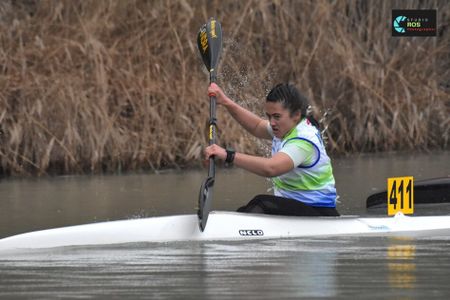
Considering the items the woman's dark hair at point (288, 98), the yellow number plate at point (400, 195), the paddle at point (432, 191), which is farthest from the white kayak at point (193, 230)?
the paddle at point (432, 191)

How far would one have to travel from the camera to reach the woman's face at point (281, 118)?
10367 millimetres

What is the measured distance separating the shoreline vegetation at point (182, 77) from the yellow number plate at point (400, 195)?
5.05m

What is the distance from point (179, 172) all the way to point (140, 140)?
0.59m

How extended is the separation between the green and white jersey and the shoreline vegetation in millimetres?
5686

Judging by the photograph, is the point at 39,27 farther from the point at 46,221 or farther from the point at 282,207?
the point at 282,207

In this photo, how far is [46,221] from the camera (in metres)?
12.3

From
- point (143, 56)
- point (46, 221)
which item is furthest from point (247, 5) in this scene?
point (46, 221)

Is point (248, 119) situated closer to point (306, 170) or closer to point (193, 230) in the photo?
point (306, 170)

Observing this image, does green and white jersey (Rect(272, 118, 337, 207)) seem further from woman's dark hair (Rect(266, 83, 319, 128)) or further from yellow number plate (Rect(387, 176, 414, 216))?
yellow number plate (Rect(387, 176, 414, 216))

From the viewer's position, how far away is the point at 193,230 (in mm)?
10383

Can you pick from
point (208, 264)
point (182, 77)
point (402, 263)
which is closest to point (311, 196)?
point (402, 263)

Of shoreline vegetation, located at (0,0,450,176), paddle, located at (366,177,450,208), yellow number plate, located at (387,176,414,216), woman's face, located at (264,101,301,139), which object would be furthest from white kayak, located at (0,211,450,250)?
shoreline vegetation, located at (0,0,450,176)

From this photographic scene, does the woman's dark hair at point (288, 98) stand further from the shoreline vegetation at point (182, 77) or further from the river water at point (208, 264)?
the shoreline vegetation at point (182, 77)

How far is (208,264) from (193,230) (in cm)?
107
